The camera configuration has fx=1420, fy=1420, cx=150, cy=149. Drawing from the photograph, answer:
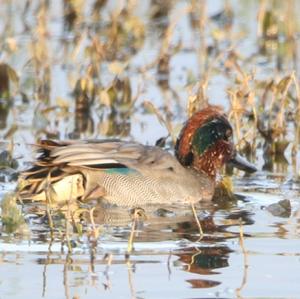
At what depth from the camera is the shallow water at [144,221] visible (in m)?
6.75

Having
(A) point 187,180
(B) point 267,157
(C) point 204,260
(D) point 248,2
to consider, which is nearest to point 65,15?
(D) point 248,2

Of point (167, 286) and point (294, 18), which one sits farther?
point (294, 18)

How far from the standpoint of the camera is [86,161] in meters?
8.98

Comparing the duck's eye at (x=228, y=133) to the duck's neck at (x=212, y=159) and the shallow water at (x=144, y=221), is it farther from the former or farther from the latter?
the shallow water at (x=144, y=221)

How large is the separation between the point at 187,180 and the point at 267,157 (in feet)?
4.44

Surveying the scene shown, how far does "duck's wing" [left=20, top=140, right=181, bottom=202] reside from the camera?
29.5 feet

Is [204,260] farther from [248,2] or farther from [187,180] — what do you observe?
[248,2]

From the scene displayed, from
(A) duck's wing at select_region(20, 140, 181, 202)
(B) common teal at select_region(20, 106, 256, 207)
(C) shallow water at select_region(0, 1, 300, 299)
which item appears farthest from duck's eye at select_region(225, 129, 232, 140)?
(A) duck's wing at select_region(20, 140, 181, 202)

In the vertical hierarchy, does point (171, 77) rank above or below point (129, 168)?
above

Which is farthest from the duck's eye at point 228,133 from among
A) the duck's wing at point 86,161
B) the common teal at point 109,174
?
the duck's wing at point 86,161

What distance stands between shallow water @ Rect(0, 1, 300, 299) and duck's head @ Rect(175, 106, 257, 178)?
0.26 metres

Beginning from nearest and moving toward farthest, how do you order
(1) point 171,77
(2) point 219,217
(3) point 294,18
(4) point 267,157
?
1. (2) point 219,217
2. (4) point 267,157
3. (1) point 171,77
4. (3) point 294,18

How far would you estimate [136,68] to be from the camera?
1341 cm

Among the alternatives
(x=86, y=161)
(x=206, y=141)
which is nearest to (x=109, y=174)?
(x=86, y=161)
